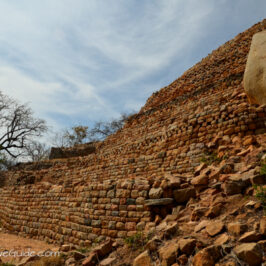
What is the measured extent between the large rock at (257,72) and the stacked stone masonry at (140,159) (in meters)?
0.34

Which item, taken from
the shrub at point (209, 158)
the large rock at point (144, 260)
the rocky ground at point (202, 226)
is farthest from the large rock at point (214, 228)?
the shrub at point (209, 158)

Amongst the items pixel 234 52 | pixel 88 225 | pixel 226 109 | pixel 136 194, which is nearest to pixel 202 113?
pixel 226 109

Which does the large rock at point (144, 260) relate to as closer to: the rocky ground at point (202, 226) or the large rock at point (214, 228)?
the rocky ground at point (202, 226)

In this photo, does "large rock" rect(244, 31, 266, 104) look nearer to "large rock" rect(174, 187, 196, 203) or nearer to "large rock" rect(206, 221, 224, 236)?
"large rock" rect(174, 187, 196, 203)

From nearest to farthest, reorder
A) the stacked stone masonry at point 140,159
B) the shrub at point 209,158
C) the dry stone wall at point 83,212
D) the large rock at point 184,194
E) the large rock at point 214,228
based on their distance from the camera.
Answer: the large rock at point 214,228 < the large rock at point 184,194 < the dry stone wall at point 83,212 < the stacked stone masonry at point 140,159 < the shrub at point 209,158

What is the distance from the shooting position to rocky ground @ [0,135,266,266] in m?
2.21

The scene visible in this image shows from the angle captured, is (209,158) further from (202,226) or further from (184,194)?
(202,226)

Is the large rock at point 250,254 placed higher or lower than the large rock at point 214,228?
lower

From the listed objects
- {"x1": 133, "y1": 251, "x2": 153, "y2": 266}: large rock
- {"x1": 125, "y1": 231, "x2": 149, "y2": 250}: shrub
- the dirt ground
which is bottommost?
the dirt ground

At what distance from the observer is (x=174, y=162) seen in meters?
6.94

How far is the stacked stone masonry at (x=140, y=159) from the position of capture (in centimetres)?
471

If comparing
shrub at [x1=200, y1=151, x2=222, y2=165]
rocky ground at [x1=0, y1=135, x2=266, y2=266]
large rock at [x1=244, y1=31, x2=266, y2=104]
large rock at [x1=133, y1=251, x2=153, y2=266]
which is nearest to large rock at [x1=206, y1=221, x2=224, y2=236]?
rocky ground at [x1=0, y1=135, x2=266, y2=266]

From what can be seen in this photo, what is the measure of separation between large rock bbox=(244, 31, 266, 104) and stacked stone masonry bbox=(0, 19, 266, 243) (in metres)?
0.34

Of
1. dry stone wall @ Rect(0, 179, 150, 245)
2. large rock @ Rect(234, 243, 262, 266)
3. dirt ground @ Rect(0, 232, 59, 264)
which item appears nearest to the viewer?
large rock @ Rect(234, 243, 262, 266)
